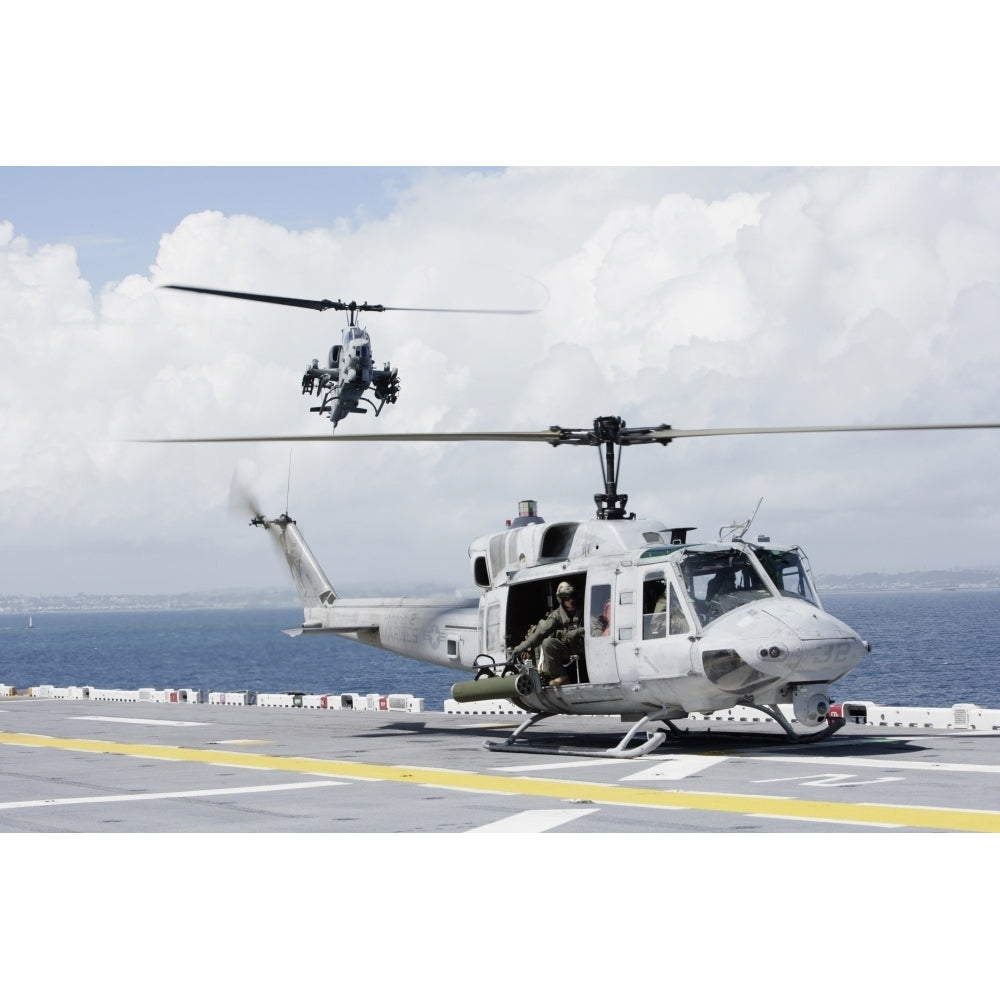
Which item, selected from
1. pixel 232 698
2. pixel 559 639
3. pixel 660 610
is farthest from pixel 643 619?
pixel 232 698

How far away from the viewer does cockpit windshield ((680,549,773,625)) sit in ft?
47.9

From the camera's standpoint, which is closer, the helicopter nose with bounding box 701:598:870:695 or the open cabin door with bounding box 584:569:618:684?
the helicopter nose with bounding box 701:598:870:695

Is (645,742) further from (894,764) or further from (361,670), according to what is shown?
(361,670)

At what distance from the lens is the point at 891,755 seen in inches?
575

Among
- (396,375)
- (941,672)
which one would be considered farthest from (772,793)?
(941,672)

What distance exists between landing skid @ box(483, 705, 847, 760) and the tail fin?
6.33 metres

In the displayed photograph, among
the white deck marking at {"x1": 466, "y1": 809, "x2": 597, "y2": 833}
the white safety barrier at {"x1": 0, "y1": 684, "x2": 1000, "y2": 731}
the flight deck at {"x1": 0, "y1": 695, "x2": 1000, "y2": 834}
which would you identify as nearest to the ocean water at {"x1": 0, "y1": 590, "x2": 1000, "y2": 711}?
the white safety barrier at {"x1": 0, "y1": 684, "x2": 1000, "y2": 731}

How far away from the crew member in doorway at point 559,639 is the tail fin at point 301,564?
7.20 metres

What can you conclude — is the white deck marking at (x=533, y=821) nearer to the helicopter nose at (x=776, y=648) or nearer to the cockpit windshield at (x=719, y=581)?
the helicopter nose at (x=776, y=648)

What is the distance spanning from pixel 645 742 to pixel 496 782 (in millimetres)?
3383

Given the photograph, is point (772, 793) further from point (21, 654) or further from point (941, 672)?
point (21, 654)

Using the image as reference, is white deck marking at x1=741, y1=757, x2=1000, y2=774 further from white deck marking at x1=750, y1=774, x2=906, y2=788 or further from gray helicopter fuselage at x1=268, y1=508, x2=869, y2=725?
white deck marking at x1=750, y1=774, x2=906, y2=788

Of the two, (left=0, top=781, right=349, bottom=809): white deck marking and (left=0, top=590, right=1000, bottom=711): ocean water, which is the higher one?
(left=0, top=590, right=1000, bottom=711): ocean water

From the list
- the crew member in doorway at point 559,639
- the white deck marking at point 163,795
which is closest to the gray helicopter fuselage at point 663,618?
the crew member in doorway at point 559,639
